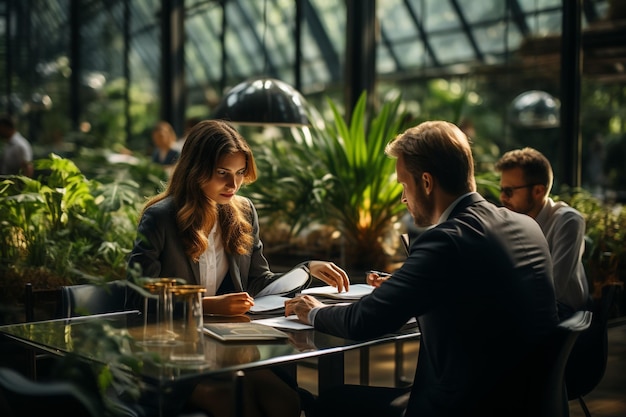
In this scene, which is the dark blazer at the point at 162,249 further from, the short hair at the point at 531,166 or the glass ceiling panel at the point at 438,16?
the glass ceiling panel at the point at 438,16

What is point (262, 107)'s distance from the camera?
4703mm

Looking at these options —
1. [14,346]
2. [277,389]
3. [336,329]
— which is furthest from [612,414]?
[14,346]

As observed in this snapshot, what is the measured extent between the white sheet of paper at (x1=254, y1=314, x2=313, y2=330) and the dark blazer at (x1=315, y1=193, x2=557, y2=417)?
0.35m

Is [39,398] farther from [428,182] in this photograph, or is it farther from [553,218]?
[553,218]

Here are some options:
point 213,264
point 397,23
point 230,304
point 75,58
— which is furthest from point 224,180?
point 75,58

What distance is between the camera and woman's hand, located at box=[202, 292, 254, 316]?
2.93 metres

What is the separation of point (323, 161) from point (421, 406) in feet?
11.7

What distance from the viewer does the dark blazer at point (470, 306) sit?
2.32 meters

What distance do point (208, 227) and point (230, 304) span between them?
0.52 metres

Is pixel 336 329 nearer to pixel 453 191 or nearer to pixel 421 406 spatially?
pixel 421 406

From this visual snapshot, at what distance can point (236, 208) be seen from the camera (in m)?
3.55

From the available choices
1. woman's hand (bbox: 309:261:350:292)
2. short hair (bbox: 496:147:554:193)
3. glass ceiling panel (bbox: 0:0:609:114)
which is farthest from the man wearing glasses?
glass ceiling panel (bbox: 0:0:609:114)

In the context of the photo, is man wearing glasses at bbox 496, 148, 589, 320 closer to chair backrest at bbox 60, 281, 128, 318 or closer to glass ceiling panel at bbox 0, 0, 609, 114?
chair backrest at bbox 60, 281, 128, 318

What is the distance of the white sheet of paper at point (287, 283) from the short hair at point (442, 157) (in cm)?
98
